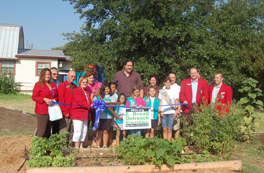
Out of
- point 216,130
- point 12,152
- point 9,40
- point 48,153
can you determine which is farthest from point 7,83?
point 216,130

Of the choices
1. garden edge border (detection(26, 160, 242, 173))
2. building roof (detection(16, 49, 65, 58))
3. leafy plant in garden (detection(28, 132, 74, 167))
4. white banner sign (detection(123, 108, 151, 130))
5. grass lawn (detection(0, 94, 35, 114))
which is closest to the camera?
garden edge border (detection(26, 160, 242, 173))

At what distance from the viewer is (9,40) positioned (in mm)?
23094

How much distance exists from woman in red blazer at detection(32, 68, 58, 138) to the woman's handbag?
0.12 meters

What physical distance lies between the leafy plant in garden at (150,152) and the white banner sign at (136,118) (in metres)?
1.15

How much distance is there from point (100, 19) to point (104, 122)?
401 inches

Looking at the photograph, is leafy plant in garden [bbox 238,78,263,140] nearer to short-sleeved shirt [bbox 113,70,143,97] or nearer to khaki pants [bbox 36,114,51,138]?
short-sleeved shirt [bbox 113,70,143,97]

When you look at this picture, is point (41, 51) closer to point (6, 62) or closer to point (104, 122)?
point (6, 62)

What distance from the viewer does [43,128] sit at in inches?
214

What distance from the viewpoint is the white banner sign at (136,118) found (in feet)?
19.3

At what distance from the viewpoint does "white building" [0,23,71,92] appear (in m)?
22.2

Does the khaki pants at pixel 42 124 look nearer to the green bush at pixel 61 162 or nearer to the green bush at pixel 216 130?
the green bush at pixel 61 162

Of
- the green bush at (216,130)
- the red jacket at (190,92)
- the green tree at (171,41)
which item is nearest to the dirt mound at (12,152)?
the green bush at (216,130)

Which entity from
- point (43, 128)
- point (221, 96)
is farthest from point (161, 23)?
point (43, 128)

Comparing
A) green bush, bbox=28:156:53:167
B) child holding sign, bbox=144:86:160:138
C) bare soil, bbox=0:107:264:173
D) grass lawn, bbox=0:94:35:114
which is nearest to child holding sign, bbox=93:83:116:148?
bare soil, bbox=0:107:264:173
